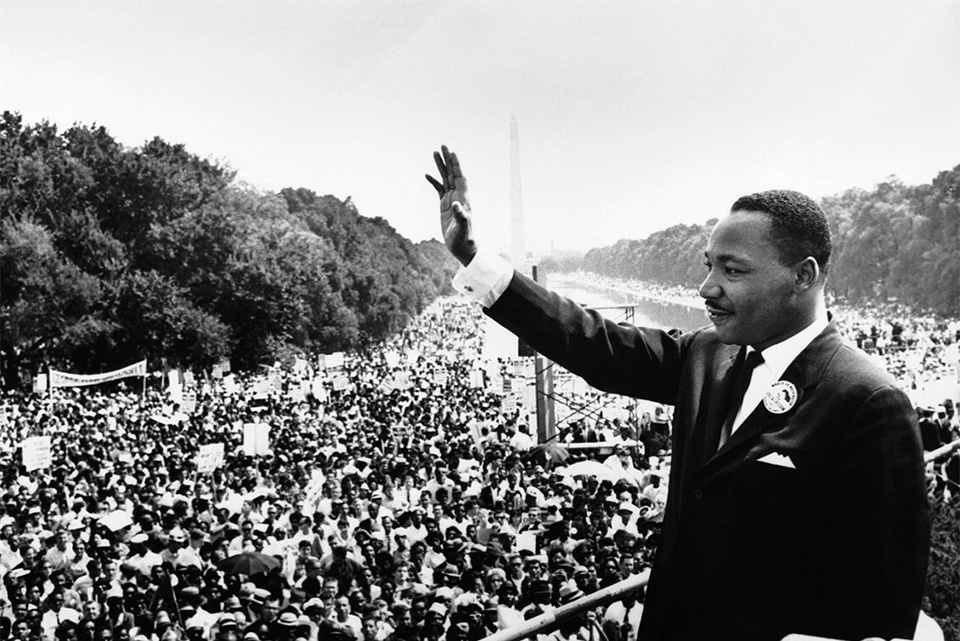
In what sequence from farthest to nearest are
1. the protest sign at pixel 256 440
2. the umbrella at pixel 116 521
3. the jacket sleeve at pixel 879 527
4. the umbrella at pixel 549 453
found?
1. the protest sign at pixel 256 440
2. the umbrella at pixel 549 453
3. the umbrella at pixel 116 521
4. the jacket sleeve at pixel 879 527

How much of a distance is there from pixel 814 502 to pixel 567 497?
8685 millimetres

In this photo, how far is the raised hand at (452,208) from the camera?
179cm

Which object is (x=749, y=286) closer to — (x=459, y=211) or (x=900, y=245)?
(x=459, y=211)

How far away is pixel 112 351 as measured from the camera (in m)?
29.8

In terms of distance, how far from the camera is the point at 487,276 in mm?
1770

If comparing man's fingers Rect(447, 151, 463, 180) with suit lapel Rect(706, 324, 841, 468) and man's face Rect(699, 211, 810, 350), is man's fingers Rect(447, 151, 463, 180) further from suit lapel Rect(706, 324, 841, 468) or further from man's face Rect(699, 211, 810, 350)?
suit lapel Rect(706, 324, 841, 468)

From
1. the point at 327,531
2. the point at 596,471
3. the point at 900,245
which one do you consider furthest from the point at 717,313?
the point at 900,245

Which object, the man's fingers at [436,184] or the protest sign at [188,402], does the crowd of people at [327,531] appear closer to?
the man's fingers at [436,184]

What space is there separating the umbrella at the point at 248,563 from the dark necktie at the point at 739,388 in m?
6.81

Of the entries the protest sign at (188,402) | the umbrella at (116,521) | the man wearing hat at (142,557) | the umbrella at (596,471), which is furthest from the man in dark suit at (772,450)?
the protest sign at (188,402)

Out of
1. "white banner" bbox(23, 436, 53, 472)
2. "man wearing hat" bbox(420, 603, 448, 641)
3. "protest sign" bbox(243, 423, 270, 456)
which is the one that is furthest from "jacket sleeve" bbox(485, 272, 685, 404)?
"protest sign" bbox(243, 423, 270, 456)

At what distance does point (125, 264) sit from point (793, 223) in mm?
31035

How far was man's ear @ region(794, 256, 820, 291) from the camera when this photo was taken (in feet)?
5.17

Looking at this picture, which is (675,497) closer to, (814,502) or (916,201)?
(814,502)
